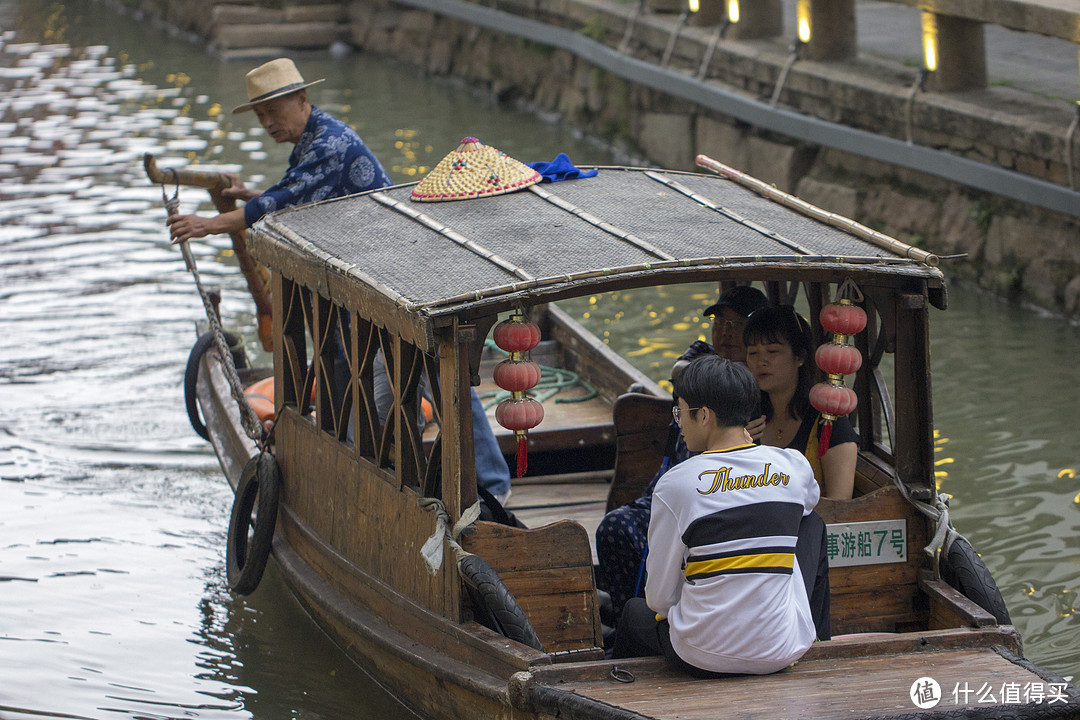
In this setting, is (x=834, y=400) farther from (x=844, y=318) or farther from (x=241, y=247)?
(x=241, y=247)

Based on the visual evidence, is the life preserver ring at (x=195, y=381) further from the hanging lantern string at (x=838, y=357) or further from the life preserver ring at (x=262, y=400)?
the hanging lantern string at (x=838, y=357)

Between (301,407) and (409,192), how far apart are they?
905 mm

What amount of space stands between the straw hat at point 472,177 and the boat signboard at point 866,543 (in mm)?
1564

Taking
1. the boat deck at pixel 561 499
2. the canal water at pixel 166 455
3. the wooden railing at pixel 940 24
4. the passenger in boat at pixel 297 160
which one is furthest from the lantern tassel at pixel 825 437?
the wooden railing at pixel 940 24

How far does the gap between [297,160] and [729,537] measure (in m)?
2.87

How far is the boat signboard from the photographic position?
Answer: 3.87 m

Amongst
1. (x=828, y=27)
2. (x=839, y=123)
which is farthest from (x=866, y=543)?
(x=828, y=27)

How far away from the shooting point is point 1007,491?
5945 mm

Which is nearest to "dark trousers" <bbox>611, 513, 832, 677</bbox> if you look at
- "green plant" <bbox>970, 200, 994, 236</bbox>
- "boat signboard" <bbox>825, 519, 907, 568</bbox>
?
"boat signboard" <bbox>825, 519, 907, 568</bbox>

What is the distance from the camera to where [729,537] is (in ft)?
10.2

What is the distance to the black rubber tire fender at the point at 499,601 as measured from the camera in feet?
11.5

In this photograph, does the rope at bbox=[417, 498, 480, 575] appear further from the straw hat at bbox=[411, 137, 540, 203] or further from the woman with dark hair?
the straw hat at bbox=[411, 137, 540, 203]

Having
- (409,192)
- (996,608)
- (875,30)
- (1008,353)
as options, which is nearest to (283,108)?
(409,192)

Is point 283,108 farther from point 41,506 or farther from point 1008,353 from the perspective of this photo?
point 1008,353
